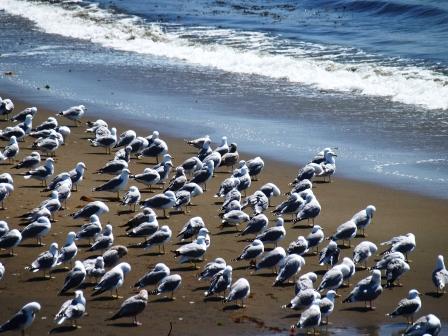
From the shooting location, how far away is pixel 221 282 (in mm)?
14547

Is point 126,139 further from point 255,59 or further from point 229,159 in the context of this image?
point 255,59

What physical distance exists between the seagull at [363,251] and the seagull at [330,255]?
304mm

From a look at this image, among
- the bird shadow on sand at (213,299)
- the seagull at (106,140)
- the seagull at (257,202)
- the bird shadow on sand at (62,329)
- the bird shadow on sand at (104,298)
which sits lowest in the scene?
the bird shadow on sand at (213,299)

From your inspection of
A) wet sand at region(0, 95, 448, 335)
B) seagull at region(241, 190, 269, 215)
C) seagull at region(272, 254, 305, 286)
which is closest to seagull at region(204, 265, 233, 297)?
wet sand at region(0, 95, 448, 335)

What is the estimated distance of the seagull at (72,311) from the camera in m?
13.4

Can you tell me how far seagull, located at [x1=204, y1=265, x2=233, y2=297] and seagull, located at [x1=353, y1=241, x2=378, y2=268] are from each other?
89.7 inches

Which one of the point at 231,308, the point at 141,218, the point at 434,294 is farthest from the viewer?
the point at 141,218

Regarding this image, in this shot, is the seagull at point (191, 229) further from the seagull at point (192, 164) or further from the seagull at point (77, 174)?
the seagull at point (192, 164)

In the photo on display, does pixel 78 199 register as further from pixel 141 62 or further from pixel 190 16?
pixel 190 16

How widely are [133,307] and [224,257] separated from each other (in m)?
3.03

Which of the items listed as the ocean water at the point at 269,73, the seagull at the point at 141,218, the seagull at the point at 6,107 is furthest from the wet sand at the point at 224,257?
the seagull at the point at 6,107

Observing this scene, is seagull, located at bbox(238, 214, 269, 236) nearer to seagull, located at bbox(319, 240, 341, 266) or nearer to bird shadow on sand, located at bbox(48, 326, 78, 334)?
seagull, located at bbox(319, 240, 341, 266)

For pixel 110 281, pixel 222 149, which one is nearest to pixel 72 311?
pixel 110 281

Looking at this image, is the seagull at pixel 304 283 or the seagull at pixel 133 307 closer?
the seagull at pixel 133 307
